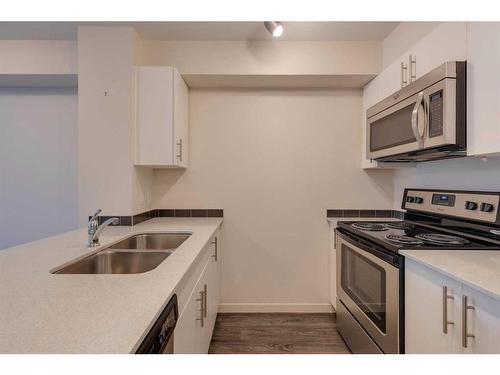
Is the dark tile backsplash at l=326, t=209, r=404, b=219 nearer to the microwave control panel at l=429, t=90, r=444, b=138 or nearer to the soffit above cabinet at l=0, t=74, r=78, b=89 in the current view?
the microwave control panel at l=429, t=90, r=444, b=138

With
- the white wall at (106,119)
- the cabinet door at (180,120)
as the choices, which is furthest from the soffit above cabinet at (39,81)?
the cabinet door at (180,120)

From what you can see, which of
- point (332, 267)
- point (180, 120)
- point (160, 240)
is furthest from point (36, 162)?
point (332, 267)

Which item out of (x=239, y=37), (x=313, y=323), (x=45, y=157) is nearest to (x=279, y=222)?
(x=313, y=323)

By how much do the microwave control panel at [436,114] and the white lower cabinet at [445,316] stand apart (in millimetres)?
688

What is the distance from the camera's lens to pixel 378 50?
2.27 m

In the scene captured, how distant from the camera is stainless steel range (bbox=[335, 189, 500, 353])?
4.47 feet

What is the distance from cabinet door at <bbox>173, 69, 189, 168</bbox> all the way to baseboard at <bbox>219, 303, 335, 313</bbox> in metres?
1.39

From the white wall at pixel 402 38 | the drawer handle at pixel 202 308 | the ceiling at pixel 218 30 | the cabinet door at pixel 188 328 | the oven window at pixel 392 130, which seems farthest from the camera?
the ceiling at pixel 218 30

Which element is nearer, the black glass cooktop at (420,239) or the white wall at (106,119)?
the black glass cooktop at (420,239)

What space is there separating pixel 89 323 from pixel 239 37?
7.29 ft

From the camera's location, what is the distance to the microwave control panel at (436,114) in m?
1.37

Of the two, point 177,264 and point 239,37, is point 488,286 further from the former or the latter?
point 239,37

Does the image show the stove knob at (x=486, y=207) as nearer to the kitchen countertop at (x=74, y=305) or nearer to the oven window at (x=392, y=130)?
the oven window at (x=392, y=130)

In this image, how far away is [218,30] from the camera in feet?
6.86
